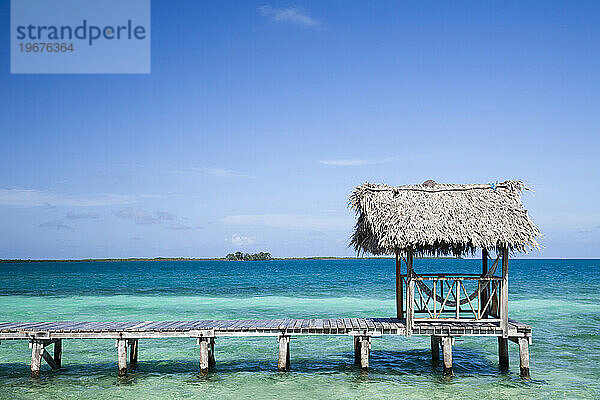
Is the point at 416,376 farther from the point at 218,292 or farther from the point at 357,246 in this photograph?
the point at 218,292

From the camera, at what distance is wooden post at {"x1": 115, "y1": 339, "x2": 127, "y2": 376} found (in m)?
12.2

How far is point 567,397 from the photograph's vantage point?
11.0 metres

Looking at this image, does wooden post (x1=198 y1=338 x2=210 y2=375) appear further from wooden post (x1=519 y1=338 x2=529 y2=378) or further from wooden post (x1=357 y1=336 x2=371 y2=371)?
wooden post (x1=519 y1=338 x2=529 y2=378)

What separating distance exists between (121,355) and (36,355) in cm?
165

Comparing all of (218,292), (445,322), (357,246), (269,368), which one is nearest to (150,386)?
(269,368)

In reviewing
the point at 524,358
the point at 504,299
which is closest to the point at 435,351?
the point at 524,358

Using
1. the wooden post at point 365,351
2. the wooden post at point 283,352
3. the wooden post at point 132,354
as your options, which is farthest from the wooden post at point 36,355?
the wooden post at point 365,351

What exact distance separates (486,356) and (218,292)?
91.2 feet

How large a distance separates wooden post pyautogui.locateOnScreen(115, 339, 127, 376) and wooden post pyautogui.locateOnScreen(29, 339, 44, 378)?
1.47 metres

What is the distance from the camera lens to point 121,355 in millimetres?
12320

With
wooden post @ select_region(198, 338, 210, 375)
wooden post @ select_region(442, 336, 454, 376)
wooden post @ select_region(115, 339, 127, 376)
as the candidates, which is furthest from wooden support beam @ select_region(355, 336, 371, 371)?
wooden post @ select_region(115, 339, 127, 376)

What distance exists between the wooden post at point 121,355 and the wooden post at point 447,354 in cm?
621

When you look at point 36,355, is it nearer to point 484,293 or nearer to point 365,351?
point 365,351

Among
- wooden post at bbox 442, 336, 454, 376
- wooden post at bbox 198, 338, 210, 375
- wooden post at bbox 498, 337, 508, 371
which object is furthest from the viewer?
wooden post at bbox 498, 337, 508, 371
